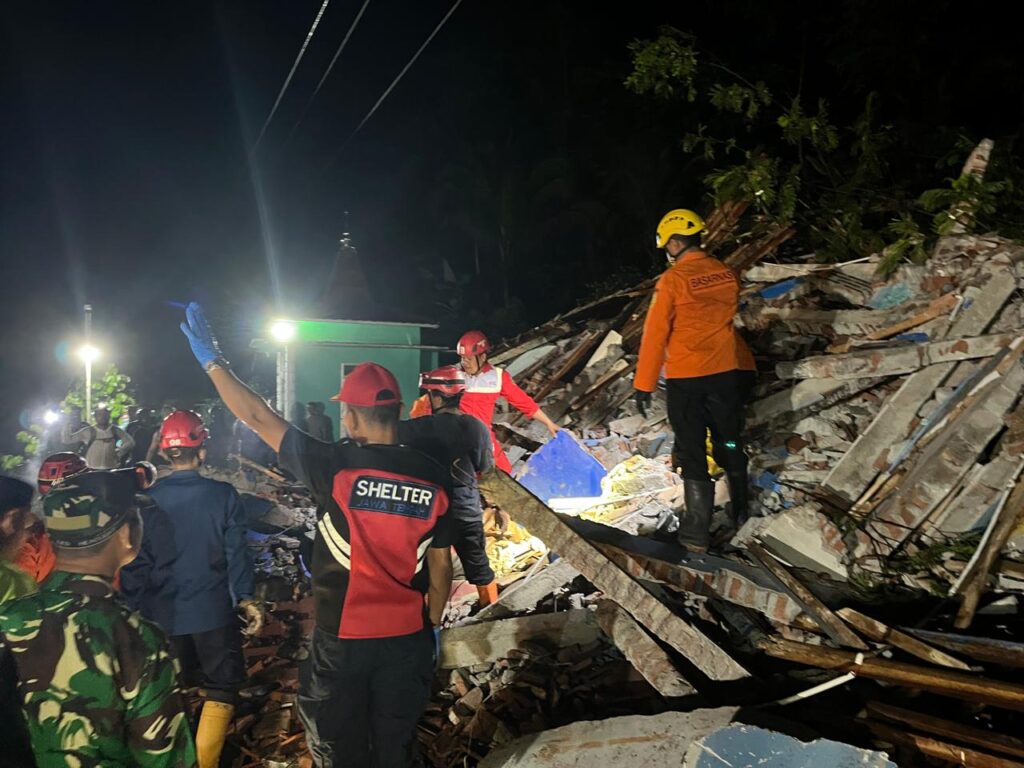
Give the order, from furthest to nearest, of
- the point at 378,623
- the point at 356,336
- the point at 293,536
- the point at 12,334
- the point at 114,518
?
the point at 12,334 → the point at 356,336 → the point at 293,536 → the point at 378,623 → the point at 114,518

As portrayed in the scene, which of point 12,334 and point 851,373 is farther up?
point 12,334

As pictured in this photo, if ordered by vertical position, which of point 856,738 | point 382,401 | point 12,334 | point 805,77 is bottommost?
point 856,738

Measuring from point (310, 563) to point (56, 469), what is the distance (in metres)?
2.64

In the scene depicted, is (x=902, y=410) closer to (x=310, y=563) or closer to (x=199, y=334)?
(x=310, y=563)

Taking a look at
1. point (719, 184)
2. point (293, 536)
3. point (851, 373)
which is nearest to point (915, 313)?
point (851, 373)

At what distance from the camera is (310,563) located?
9.71 feet

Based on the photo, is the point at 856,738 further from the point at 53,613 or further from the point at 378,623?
the point at 53,613

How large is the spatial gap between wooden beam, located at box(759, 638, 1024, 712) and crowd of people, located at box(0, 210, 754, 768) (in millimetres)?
1188

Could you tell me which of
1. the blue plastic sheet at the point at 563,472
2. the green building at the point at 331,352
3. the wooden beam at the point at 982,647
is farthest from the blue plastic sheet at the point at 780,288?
the green building at the point at 331,352

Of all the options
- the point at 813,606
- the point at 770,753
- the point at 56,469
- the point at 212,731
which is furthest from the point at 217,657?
the point at 813,606

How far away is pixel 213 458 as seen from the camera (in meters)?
14.0

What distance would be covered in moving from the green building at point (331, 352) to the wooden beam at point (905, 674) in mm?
12385

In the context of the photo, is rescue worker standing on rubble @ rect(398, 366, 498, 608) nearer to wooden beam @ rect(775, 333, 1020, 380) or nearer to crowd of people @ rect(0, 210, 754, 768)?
crowd of people @ rect(0, 210, 754, 768)

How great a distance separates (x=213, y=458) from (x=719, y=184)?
1142 centimetres
